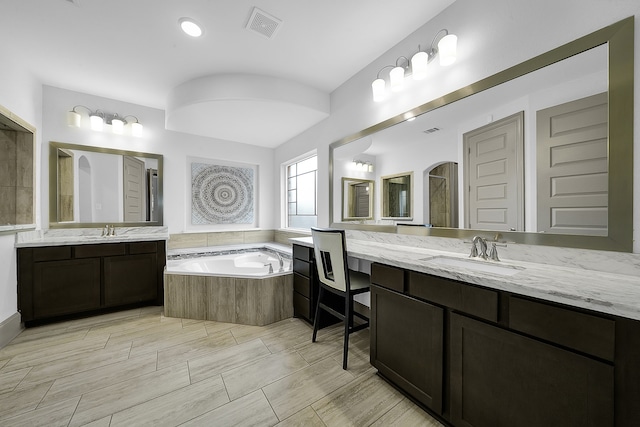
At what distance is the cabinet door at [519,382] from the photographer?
2.68 feet

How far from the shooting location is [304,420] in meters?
1.31

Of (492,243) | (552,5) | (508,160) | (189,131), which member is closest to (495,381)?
(492,243)

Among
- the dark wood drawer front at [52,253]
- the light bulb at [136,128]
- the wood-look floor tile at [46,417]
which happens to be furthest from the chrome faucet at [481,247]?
the light bulb at [136,128]

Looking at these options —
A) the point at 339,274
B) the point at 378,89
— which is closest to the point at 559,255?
the point at 339,274

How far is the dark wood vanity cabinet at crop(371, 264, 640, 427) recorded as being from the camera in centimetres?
78

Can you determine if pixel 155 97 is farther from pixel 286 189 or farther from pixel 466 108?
pixel 466 108

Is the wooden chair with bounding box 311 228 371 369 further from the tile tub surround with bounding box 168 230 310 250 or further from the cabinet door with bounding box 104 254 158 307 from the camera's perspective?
the cabinet door with bounding box 104 254 158 307

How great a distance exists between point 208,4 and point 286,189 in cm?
268

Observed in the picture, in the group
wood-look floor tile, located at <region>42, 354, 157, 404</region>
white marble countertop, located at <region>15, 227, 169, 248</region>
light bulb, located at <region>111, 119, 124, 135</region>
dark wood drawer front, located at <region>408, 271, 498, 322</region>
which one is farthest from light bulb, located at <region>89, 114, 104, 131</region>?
dark wood drawer front, located at <region>408, 271, 498, 322</region>

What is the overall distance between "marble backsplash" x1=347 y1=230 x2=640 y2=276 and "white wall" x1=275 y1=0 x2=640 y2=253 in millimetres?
80

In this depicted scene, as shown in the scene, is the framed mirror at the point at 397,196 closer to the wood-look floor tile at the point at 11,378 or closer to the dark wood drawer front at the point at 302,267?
the dark wood drawer front at the point at 302,267

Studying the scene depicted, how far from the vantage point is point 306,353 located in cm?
192

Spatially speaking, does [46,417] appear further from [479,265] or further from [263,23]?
[263,23]

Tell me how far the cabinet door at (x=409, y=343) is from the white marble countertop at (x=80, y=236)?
2592mm
